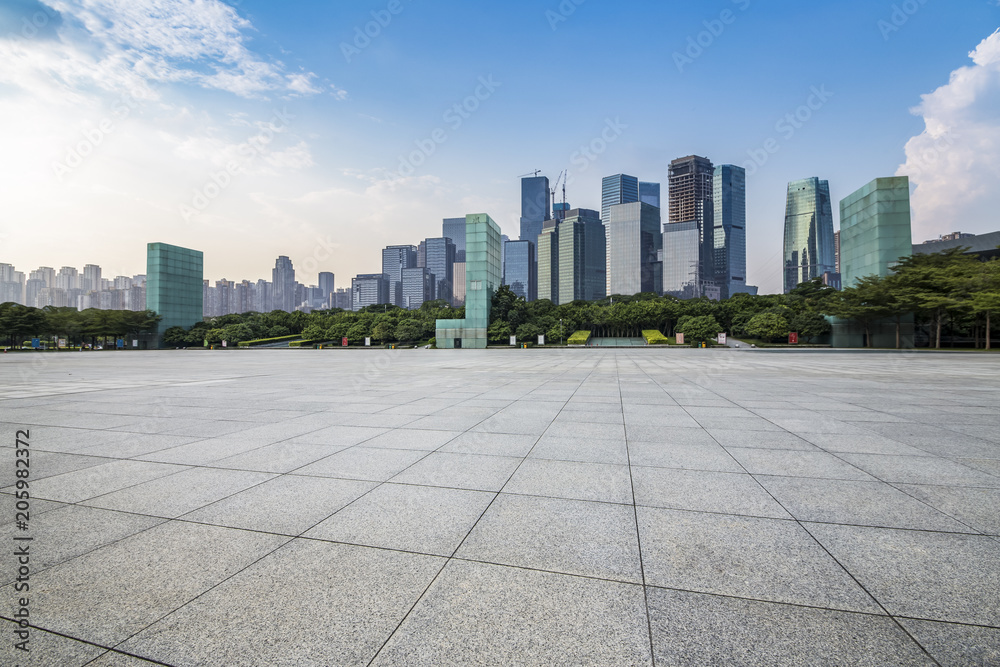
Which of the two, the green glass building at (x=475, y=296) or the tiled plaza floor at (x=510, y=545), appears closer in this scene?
the tiled plaza floor at (x=510, y=545)

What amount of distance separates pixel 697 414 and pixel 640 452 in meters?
3.53

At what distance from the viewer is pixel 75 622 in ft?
7.80

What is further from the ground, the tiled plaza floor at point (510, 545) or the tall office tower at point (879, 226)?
the tall office tower at point (879, 226)

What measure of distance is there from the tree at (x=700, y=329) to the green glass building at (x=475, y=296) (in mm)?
29763

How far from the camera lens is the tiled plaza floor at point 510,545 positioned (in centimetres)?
223

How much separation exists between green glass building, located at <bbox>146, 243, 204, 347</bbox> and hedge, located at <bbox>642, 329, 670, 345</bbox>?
7935 cm

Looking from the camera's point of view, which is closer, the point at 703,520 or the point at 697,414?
the point at 703,520

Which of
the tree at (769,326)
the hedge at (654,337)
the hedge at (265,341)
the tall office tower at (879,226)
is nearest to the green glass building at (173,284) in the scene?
the hedge at (265,341)

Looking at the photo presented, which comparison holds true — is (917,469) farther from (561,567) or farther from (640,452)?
(561,567)

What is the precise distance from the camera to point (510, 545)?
328 cm

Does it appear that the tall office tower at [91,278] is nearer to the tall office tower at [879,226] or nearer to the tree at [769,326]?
the tree at [769,326]

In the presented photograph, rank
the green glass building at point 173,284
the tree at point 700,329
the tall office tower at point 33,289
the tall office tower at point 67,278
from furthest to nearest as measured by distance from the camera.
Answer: the tall office tower at point 67,278 → the tall office tower at point 33,289 → the green glass building at point 173,284 → the tree at point 700,329

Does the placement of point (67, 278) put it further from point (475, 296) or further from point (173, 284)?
point (475, 296)

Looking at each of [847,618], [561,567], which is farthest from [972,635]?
[561,567]
